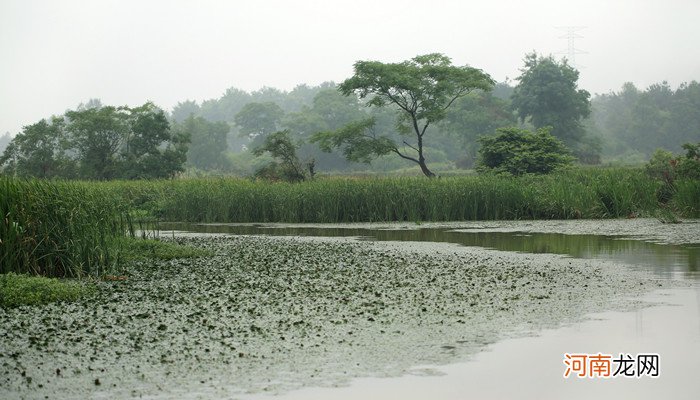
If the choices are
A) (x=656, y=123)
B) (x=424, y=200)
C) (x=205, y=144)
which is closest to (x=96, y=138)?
(x=424, y=200)

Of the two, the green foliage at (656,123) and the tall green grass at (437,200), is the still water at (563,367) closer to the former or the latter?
the tall green grass at (437,200)

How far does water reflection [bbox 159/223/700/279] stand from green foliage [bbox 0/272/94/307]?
7.83 meters

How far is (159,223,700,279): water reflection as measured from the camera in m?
12.7

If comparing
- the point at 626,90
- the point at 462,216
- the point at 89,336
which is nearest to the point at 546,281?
the point at 89,336

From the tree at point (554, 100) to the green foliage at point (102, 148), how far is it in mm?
28739

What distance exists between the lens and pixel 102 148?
4938 cm

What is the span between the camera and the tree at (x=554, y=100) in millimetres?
62844

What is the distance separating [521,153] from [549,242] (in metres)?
16.9

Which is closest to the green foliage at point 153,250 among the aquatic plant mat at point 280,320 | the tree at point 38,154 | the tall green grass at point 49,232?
the aquatic plant mat at point 280,320

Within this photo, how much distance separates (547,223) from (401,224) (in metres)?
4.16

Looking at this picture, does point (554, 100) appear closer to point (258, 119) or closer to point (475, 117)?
point (475, 117)

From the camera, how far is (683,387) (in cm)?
559

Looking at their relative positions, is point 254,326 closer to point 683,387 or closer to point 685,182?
point 683,387

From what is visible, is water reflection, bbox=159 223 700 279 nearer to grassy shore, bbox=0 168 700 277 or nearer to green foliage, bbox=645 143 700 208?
grassy shore, bbox=0 168 700 277
